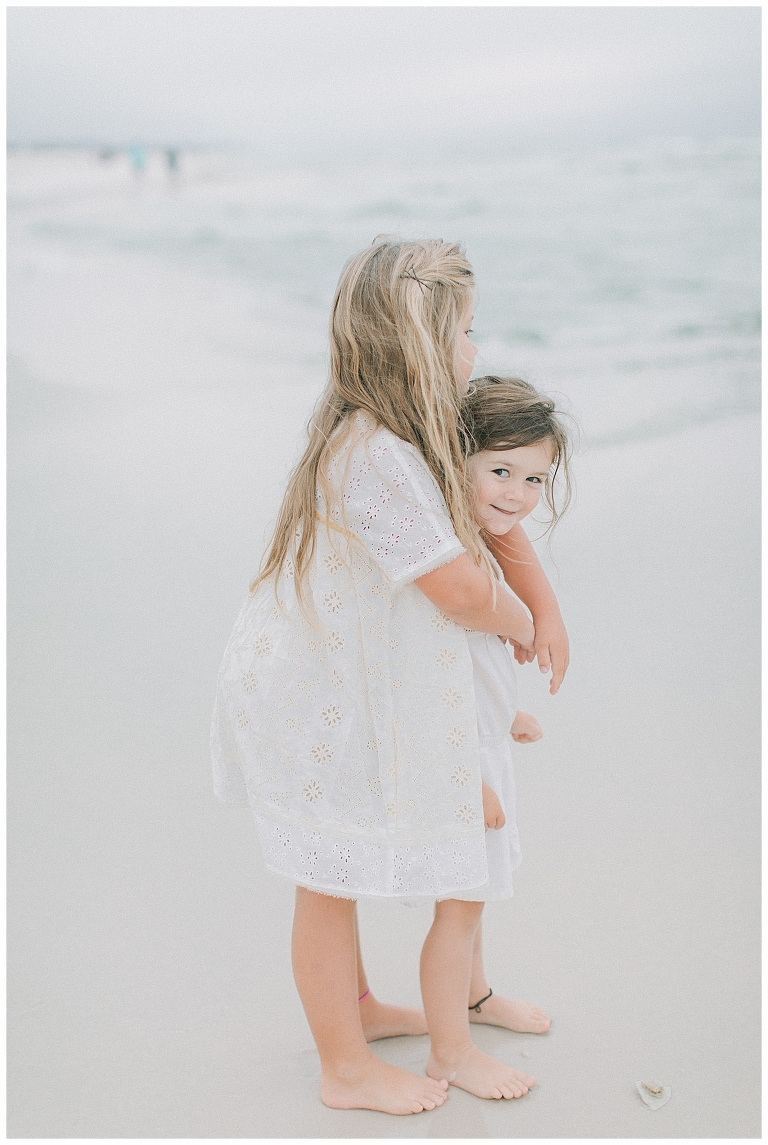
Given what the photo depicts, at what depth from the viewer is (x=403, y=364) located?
1.28 meters

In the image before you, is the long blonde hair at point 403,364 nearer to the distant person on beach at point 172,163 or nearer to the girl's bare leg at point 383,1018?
the girl's bare leg at point 383,1018

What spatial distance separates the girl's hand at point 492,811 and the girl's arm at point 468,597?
0.21m

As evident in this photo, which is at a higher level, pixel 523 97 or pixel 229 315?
pixel 523 97

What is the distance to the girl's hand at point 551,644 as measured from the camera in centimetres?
141

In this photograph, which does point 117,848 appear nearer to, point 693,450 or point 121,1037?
point 121,1037

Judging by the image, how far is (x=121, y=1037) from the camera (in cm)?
158

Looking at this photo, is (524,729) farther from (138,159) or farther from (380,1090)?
(138,159)

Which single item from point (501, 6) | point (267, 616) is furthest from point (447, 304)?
point (501, 6)

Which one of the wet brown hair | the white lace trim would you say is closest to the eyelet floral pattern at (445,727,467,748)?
the white lace trim

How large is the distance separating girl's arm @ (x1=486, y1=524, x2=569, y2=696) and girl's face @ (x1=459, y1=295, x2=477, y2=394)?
0.71 feet

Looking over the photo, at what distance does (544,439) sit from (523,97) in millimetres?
8967

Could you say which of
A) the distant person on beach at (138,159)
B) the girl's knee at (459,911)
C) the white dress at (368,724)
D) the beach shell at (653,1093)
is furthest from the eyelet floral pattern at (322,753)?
the distant person on beach at (138,159)

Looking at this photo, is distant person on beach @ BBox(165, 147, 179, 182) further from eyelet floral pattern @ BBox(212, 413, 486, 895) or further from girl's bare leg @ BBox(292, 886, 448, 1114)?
girl's bare leg @ BBox(292, 886, 448, 1114)

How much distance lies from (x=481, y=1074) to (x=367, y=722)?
0.53 meters
